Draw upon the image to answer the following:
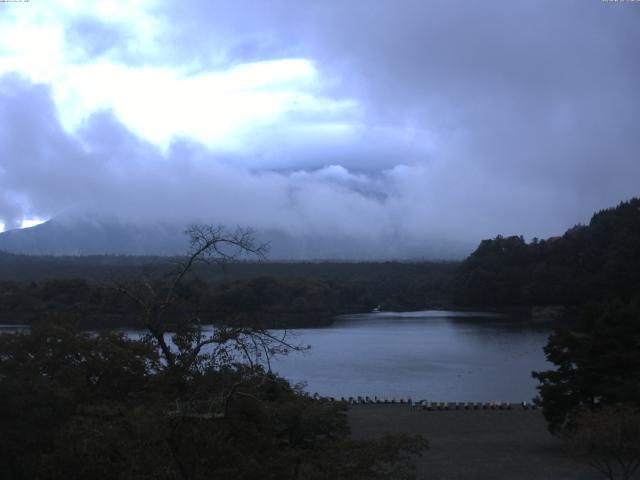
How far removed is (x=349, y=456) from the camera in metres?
7.22

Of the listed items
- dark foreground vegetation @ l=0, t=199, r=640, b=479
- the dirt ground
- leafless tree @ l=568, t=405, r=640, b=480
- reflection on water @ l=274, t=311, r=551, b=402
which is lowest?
reflection on water @ l=274, t=311, r=551, b=402

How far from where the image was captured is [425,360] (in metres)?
41.3

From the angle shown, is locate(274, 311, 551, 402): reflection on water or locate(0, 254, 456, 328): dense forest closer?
locate(274, 311, 551, 402): reflection on water

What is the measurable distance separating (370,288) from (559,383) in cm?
6972

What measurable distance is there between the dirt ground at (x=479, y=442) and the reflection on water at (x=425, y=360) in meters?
4.16

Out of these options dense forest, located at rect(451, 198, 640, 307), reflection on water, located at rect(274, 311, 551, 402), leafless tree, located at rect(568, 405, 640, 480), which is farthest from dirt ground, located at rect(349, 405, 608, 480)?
dense forest, located at rect(451, 198, 640, 307)

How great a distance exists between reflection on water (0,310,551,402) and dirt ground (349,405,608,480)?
401 cm

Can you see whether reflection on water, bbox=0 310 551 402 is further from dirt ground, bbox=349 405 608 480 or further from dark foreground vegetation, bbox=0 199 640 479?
dark foreground vegetation, bbox=0 199 640 479

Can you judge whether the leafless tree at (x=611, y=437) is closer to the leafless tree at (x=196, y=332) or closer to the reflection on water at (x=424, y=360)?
the leafless tree at (x=196, y=332)

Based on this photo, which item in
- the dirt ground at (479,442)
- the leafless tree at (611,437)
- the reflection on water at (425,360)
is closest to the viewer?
the leafless tree at (611,437)

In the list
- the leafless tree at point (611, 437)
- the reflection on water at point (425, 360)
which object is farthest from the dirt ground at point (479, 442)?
the reflection on water at point (425, 360)

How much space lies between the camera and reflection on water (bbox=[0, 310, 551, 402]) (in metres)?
32.0

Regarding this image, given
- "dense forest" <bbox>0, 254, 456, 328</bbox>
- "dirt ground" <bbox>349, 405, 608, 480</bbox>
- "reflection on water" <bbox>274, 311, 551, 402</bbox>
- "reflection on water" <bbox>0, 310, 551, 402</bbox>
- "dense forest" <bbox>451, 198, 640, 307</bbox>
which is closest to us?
"dirt ground" <bbox>349, 405, 608, 480</bbox>

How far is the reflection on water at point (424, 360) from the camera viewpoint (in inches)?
1261
